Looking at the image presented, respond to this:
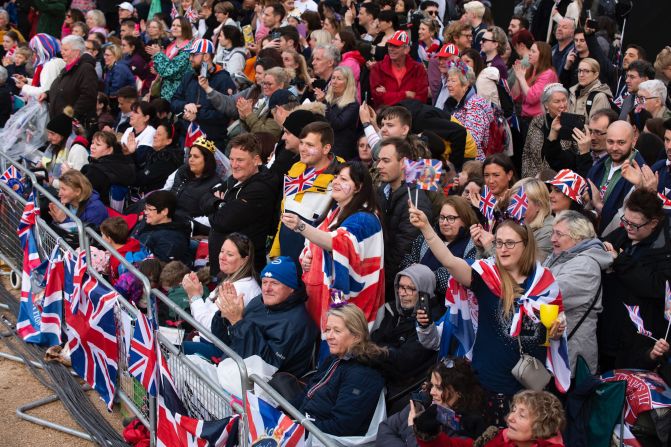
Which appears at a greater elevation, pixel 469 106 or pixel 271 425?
pixel 271 425

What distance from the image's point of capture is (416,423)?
15.6 ft

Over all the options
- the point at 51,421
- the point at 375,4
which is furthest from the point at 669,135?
the point at 375,4

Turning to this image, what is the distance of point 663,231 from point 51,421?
174 inches

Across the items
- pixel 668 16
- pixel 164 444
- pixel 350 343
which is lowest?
pixel 668 16

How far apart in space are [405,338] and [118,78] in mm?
7612

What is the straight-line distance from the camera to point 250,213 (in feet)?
23.9

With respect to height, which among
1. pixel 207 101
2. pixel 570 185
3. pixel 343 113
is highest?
pixel 570 185

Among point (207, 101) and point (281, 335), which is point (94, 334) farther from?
point (207, 101)

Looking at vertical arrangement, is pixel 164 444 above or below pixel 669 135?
below

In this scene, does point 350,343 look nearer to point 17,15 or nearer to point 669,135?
point 669,135

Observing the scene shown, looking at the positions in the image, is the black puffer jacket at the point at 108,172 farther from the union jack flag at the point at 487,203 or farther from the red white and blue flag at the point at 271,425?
the red white and blue flag at the point at 271,425

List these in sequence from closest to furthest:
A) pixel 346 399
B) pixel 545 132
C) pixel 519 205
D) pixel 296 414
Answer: pixel 296 414 < pixel 346 399 < pixel 519 205 < pixel 545 132

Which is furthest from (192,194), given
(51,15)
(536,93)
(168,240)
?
(51,15)

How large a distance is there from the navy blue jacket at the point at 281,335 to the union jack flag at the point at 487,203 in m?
1.36
